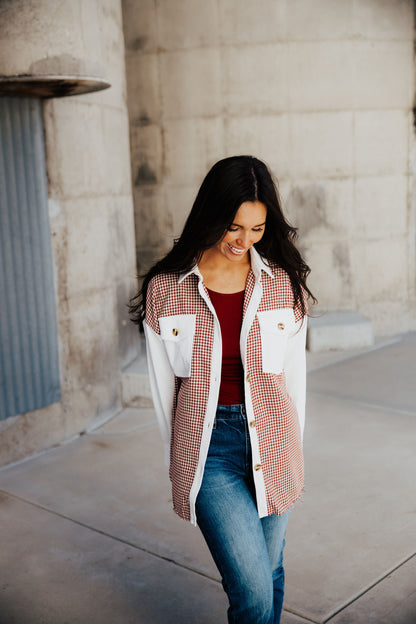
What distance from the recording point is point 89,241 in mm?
6051

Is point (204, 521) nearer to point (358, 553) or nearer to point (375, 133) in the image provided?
point (358, 553)

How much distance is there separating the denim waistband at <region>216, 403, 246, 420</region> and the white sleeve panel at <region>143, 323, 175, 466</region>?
0.29 meters

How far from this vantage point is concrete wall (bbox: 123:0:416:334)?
8.60 meters

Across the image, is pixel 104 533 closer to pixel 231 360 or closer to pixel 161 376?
pixel 161 376

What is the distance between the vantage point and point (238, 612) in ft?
7.86

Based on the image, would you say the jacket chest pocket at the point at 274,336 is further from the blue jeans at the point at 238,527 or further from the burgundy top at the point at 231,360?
the blue jeans at the point at 238,527

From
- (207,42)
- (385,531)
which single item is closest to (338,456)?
(385,531)

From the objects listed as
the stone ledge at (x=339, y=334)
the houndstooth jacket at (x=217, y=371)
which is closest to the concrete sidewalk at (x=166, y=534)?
the houndstooth jacket at (x=217, y=371)

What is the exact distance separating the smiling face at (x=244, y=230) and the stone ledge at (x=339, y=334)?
590 centimetres

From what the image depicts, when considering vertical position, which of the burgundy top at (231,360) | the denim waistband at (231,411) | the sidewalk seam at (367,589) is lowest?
the sidewalk seam at (367,589)

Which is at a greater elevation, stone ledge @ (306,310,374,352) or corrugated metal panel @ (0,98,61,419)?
corrugated metal panel @ (0,98,61,419)

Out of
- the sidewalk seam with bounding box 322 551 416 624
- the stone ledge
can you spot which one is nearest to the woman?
the sidewalk seam with bounding box 322 551 416 624

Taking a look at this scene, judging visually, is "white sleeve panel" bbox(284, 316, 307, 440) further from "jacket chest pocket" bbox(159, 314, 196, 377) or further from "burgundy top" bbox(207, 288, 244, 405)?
"jacket chest pocket" bbox(159, 314, 196, 377)

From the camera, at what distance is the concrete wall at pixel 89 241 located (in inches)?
220
